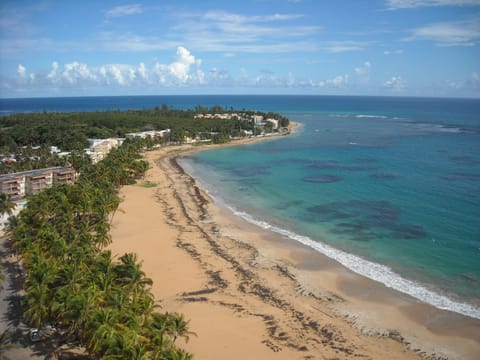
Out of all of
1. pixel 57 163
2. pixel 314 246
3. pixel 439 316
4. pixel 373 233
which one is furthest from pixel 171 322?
pixel 57 163

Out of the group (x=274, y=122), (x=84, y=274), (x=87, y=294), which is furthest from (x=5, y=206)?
(x=274, y=122)

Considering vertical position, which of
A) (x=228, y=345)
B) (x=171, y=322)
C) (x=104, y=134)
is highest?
(x=104, y=134)

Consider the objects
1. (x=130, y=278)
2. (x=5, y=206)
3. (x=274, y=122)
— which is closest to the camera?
(x=130, y=278)

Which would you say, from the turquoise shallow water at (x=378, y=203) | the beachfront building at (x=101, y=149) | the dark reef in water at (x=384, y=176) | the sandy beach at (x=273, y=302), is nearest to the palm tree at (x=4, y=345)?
the sandy beach at (x=273, y=302)

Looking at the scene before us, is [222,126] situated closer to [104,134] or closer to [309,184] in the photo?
[104,134]

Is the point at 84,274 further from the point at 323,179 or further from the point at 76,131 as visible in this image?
the point at 76,131

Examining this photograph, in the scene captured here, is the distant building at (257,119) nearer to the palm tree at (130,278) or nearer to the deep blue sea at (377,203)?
the deep blue sea at (377,203)
